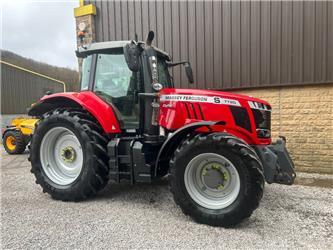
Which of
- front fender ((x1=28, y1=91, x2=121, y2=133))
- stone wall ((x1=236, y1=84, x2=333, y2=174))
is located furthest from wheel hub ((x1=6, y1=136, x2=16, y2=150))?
stone wall ((x1=236, y1=84, x2=333, y2=174))

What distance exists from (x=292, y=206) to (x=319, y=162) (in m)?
2.43

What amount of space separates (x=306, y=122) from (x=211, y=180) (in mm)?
3504

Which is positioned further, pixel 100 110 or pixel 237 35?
pixel 237 35

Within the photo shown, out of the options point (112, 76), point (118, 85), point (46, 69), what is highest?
point (46, 69)

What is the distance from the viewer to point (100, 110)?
12.9 ft

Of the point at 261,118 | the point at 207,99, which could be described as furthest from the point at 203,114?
the point at 261,118

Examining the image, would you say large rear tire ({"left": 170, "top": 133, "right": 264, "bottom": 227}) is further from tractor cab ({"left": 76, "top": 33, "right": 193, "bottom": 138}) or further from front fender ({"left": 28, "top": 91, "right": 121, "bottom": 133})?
front fender ({"left": 28, "top": 91, "right": 121, "bottom": 133})

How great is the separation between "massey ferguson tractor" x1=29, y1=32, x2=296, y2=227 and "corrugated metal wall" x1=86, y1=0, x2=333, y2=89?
217cm

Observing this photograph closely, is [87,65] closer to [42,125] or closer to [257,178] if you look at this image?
[42,125]

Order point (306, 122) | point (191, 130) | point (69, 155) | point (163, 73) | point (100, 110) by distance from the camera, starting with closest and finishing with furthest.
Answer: point (191, 130)
point (100, 110)
point (69, 155)
point (163, 73)
point (306, 122)

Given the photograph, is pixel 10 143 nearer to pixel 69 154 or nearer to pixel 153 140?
pixel 69 154

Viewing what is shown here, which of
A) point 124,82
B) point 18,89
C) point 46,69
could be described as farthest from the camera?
point 46,69

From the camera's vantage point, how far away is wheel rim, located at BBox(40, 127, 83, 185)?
13.7ft

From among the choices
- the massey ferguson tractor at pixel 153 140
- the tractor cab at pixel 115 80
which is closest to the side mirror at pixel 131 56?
the massey ferguson tractor at pixel 153 140
